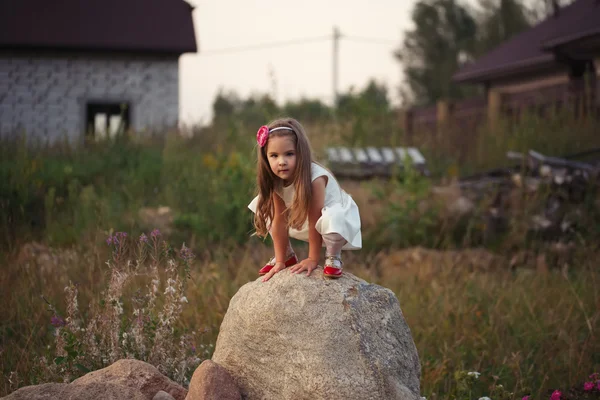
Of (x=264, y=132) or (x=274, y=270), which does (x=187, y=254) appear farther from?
(x=264, y=132)

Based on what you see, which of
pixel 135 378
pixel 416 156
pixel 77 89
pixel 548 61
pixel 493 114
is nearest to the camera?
pixel 135 378

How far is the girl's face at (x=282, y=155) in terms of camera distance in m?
3.39

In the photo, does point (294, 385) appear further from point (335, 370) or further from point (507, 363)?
point (507, 363)

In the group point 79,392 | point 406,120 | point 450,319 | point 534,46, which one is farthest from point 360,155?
point 534,46

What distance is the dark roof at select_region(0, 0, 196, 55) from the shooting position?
15.1m

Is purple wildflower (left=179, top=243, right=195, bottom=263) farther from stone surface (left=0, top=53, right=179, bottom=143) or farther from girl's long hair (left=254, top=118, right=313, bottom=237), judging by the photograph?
stone surface (left=0, top=53, right=179, bottom=143)

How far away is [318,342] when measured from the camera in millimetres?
3018

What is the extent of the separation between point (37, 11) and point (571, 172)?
12681 mm

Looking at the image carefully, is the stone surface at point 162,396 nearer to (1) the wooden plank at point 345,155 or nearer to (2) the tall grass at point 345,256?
(2) the tall grass at point 345,256

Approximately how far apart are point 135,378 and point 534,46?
17.9 meters

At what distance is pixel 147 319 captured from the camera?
3902mm

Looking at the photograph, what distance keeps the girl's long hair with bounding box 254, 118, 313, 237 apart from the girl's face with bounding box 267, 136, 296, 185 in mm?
21

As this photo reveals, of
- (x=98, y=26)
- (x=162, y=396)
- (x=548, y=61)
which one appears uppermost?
(x=98, y=26)

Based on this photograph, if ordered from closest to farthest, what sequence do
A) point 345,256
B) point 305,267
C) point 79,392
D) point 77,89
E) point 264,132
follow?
point 79,392 → point 305,267 → point 264,132 → point 345,256 → point 77,89
